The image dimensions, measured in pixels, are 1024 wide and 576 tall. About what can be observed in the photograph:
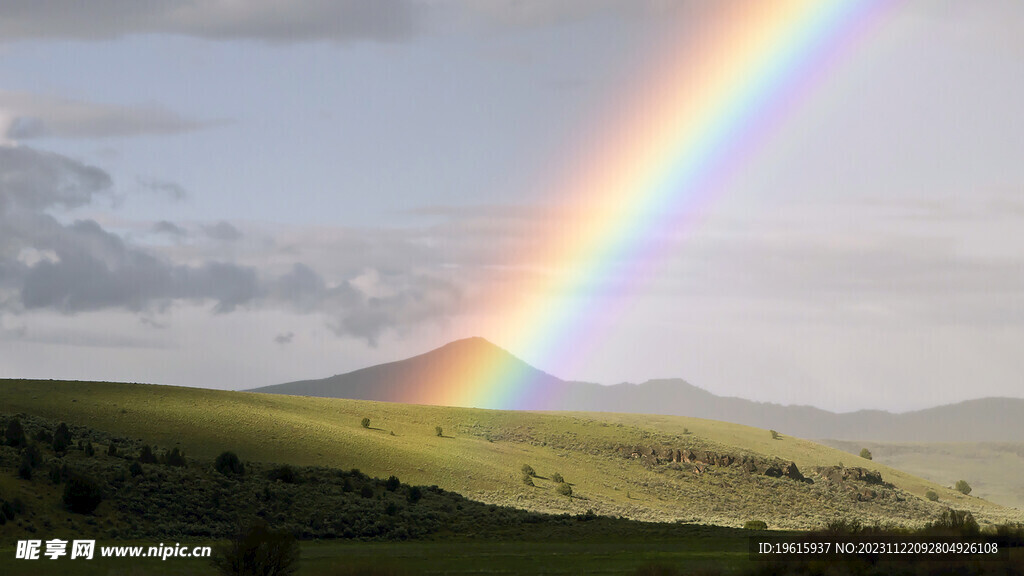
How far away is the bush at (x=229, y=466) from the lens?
202 feet

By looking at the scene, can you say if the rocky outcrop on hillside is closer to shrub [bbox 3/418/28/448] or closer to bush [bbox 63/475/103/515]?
shrub [bbox 3/418/28/448]

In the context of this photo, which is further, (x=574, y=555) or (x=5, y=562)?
(x=574, y=555)

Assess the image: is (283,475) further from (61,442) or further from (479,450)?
(479,450)

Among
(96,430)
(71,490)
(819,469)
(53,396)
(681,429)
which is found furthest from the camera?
(681,429)

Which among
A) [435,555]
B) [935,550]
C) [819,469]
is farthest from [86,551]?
[819,469]

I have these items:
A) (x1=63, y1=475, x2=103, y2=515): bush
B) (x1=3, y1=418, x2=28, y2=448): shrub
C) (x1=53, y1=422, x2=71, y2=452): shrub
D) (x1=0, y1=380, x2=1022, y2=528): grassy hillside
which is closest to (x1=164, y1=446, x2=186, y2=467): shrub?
(x1=53, y1=422, x2=71, y2=452): shrub

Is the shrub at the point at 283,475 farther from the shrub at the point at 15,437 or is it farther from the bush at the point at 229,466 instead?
the shrub at the point at 15,437

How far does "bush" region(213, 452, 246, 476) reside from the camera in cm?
6169

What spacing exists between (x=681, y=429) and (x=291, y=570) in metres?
114

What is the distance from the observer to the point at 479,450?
3856 inches

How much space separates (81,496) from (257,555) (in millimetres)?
20468

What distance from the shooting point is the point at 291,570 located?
34.7 meters

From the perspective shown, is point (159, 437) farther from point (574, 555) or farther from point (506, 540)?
point (574, 555)

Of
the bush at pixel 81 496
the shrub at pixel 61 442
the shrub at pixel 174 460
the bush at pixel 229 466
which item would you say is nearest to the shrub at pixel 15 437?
the shrub at pixel 61 442
